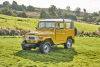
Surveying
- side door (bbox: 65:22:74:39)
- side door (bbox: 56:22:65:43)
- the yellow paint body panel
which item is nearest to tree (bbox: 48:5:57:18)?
side door (bbox: 65:22:74:39)

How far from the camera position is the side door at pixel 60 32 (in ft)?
36.9

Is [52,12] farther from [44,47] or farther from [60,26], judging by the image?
[44,47]

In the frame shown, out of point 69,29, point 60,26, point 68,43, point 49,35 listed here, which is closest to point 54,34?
point 49,35

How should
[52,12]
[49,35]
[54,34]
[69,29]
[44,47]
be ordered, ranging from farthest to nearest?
[52,12]
[69,29]
[54,34]
[49,35]
[44,47]

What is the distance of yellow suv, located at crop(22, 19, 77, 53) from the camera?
401 inches

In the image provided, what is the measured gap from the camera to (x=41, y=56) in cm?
979

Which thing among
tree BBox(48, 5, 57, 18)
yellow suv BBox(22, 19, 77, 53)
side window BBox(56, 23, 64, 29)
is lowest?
yellow suv BBox(22, 19, 77, 53)

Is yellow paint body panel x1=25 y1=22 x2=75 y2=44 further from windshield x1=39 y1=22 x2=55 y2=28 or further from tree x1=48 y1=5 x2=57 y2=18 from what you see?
tree x1=48 y1=5 x2=57 y2=18

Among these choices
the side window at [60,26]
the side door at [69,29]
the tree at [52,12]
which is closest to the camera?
the side window at [60,26]

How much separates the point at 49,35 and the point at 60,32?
1.29 metres

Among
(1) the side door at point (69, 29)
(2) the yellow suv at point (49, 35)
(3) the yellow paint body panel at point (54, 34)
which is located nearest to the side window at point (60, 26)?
(2) the yellow suv at point (49, 35)

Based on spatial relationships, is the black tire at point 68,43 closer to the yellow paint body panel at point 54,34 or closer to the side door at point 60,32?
the yellow paint body panel at point 54,34

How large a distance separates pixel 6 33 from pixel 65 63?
1643cm

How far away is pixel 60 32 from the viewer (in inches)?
455
